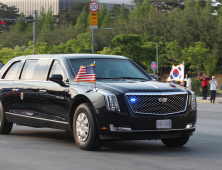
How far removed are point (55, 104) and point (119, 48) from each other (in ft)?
180

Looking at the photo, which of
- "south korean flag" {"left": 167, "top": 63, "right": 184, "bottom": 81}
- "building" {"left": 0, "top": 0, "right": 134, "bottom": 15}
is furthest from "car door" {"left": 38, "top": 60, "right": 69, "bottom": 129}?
"building" {"left": 0, "top": 0, "right": 134, "bottom": 15}

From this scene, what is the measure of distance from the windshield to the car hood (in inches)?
19.6

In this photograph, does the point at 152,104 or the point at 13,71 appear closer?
the point at 152,104

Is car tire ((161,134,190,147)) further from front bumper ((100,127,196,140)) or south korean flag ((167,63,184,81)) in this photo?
south korean flag ((167,63,184,81))

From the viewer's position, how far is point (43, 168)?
6129 millimetres

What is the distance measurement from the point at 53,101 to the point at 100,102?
138cm

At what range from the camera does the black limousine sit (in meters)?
7.12

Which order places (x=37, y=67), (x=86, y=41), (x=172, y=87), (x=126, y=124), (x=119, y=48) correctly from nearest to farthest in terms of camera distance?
(x=126, y=124), (x=172, y=87), (x=37, y=67), (x=119, y=48), (x=86, y=41)

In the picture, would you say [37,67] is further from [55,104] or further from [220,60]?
[220,60]

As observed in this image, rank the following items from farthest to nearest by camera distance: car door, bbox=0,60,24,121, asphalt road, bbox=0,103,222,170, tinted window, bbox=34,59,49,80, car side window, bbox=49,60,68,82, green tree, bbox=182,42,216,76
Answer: green tree, bbox=182,42,216,76
car door, bbox=0,60,24,121
tinted window, bbox=34,59,49,80
car side window, bbox=49,60,68,82
asphalt road, bbox=0,103,222,170

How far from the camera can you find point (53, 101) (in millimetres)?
8250

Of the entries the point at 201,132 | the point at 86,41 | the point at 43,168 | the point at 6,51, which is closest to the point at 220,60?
the point at 86,41

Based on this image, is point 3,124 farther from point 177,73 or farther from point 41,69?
point 177,73

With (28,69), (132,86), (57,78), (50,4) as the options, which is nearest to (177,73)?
(28,69)
